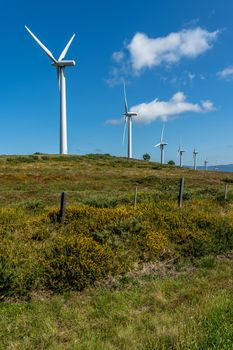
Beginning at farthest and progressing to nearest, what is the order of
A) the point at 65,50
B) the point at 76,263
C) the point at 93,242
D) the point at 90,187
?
the point at 65,50, the point at 90,187, the point at 93,242, the point at 76,263

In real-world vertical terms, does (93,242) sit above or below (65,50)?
below

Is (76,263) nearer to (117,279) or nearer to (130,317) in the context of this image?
(117,279)

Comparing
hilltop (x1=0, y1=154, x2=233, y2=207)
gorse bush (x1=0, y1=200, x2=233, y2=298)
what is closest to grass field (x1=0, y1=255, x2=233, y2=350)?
gorse bush (x1=0, y1=200, x2=233, y2=298)

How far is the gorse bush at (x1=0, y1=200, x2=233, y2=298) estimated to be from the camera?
10.4m

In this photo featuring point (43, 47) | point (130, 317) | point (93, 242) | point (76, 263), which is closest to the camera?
point (130, 317)

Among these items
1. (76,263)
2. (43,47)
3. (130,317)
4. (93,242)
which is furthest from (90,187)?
(43,47)

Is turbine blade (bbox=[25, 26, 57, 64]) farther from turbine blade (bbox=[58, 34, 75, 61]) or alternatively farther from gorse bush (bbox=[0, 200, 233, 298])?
gorse bush (bbox=[0, 200, 233, 298])

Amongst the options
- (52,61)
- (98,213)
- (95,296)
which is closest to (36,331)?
(95,296)

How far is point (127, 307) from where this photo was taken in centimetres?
891

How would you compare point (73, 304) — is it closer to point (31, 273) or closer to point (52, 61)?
point (31, 273)

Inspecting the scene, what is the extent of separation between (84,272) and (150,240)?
3.73 metres

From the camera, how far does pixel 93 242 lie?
12.5 metres

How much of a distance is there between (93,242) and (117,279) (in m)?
1.74

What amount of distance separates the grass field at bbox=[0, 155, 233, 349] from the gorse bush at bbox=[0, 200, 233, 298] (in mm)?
35
